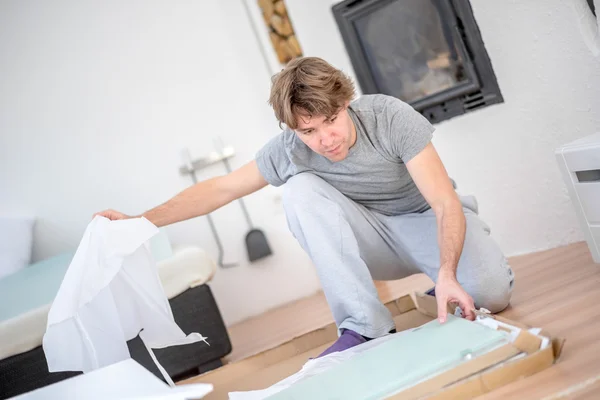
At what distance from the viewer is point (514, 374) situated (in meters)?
1.37

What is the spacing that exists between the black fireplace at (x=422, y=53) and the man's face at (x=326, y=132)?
109 cm

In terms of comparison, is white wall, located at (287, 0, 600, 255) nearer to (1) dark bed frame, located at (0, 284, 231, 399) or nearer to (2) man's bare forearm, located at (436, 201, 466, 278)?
(2) man's bare forearm, located at (436, 201, 466, 278)

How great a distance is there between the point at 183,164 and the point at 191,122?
23cm

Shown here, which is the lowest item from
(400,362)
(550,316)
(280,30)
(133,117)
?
(550,316)

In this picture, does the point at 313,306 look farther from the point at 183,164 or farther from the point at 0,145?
the point at 0,145

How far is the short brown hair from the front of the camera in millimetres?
1753

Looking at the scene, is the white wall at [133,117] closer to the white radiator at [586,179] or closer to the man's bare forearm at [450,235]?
the white radiator at [586,179]

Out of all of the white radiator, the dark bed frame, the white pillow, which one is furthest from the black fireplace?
the white pillow

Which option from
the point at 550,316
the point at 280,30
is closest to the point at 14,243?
the point at 280,30

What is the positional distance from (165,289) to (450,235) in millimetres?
1397

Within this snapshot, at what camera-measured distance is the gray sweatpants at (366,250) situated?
188 centimetres

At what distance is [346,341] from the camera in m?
1.84

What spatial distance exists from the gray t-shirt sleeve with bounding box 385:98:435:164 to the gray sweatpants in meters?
0.22

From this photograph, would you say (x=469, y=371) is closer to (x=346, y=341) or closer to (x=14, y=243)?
(x=346, y=341)
